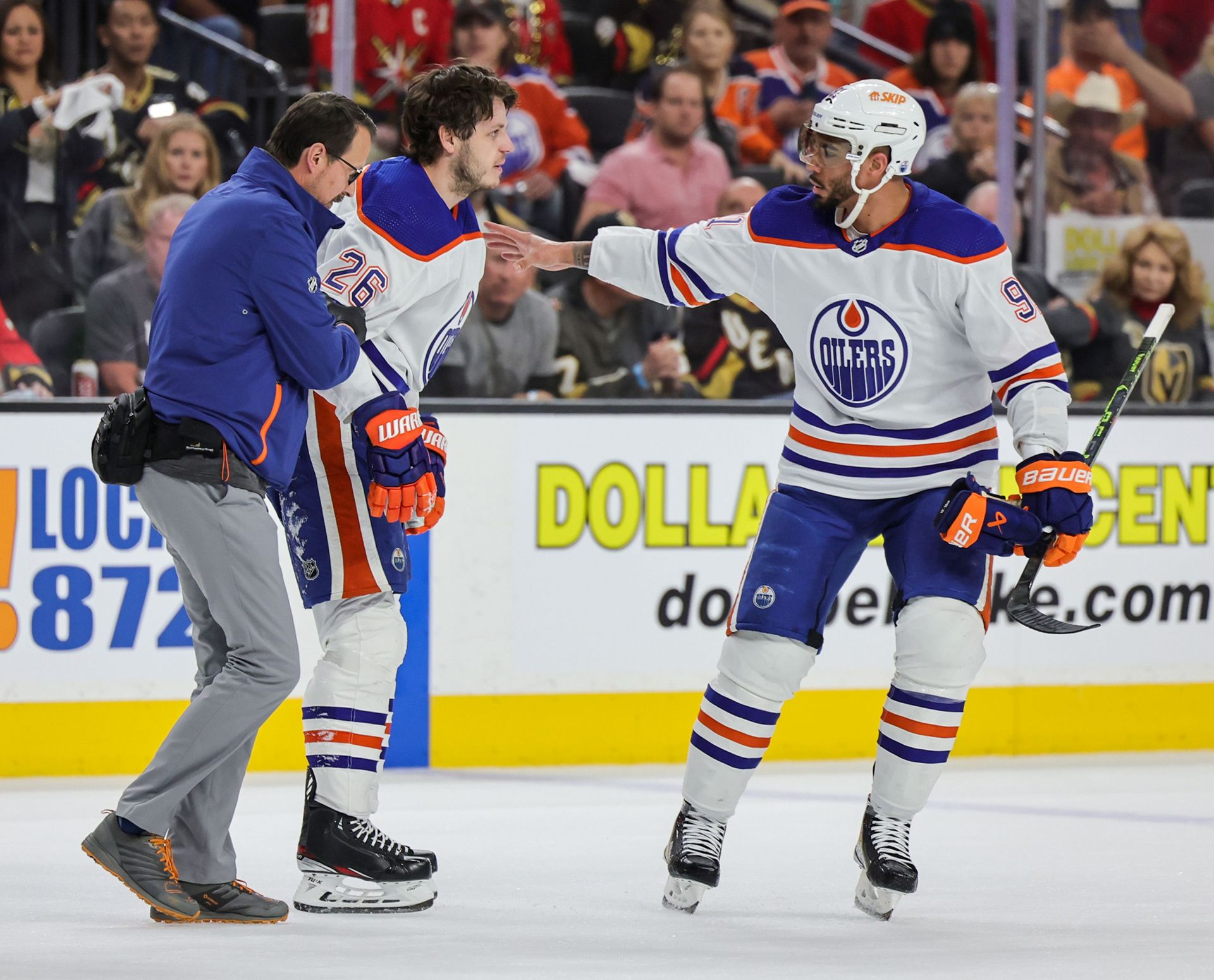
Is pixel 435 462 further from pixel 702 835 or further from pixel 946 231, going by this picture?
pixel 946 231

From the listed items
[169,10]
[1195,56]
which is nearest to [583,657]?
[169,10]

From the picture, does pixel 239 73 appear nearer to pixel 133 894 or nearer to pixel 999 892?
pixel 133 894

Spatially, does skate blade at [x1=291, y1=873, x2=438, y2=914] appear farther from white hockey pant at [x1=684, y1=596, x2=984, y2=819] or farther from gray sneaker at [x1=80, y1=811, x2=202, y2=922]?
white hockey pant at [x1=684, y1=596, x2=984, y2=819]

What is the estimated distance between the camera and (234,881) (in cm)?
297

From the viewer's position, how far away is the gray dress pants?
282 cm

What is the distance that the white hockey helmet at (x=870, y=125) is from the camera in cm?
313

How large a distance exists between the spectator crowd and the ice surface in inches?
50.4

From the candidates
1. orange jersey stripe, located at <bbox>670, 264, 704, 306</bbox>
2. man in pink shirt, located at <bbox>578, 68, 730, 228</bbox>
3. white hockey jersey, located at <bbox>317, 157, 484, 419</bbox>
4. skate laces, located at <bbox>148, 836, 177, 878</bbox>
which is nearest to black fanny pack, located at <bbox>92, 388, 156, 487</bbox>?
white hockey jersey, located at <bbox>317, 157, 484, 419</bbox>

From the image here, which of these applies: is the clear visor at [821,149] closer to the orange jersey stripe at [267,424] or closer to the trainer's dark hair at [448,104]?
the trainer's dark hair at [448,104]

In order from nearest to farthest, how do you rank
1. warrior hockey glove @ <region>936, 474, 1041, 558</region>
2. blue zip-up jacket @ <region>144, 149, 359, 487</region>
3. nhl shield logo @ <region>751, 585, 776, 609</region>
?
1. blue zip-up jacket @ <region>144, 149, 359, 487</region>
2. warrior hockey glove @ <region>936, 474, 1041, 558</region>
3. nhl shield logo @ <region>751, 585, 776, 609</region>

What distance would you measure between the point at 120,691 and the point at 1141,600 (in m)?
2.98

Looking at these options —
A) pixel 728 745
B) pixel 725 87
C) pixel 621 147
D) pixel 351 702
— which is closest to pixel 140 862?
pixel 351 702

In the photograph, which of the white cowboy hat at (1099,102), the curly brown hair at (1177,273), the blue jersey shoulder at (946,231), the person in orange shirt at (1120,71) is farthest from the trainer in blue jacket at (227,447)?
the person in orange shirt at (1120,71)

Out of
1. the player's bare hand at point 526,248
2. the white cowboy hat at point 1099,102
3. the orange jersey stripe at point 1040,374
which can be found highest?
the white cowboy hat at point 1099,102
